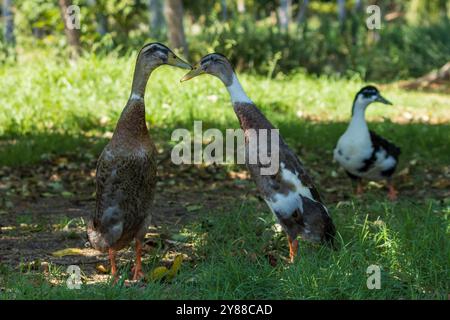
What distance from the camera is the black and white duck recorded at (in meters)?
7.58

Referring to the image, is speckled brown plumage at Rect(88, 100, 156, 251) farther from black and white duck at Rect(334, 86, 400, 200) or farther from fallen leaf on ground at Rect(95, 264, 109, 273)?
black and white duck at Rect(334, 86, 400, 200)

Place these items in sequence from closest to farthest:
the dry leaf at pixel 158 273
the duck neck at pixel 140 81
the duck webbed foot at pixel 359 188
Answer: the dry leaf at pixel 158 273 → the duck neck at pixel 140 81 → the duck webbed foot at pixel 359 188

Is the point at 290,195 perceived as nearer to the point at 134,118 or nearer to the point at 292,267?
the point at 292,267

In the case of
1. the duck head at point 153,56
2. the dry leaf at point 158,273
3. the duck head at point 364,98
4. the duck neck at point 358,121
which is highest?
the duck head at point 153,56

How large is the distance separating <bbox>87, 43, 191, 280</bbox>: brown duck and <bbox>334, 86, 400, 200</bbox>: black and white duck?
10.5 ft

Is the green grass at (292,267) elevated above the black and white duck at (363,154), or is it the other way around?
the black and white duck at (363,154)

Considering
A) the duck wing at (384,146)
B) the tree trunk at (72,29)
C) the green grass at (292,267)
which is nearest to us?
the green grass at (292,267)

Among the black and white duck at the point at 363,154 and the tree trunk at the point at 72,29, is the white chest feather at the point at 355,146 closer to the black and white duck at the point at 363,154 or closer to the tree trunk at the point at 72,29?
the black and white duck at the point at 363,154

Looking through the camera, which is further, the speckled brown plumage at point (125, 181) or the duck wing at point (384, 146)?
the duck wing at point (384, 146)

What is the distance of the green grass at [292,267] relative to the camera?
419 cm

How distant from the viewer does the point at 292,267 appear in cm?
444

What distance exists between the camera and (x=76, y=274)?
4723 millimetres

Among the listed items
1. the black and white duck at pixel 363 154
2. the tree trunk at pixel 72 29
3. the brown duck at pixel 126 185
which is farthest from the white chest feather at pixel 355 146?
the tree trunk at pixel 72 29
